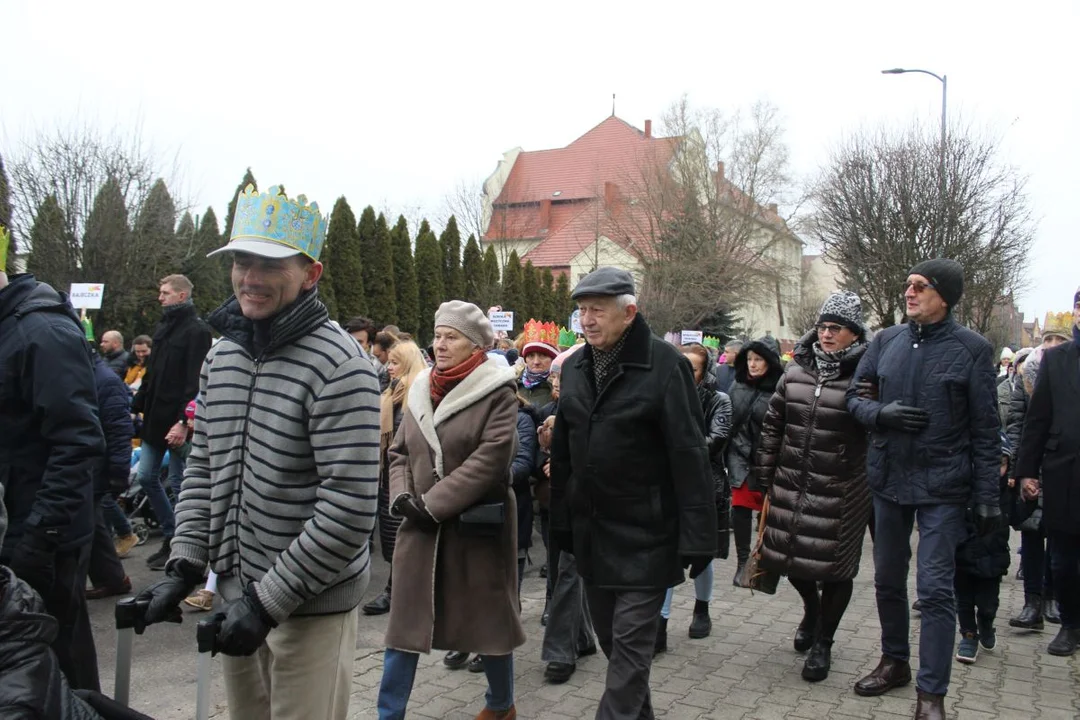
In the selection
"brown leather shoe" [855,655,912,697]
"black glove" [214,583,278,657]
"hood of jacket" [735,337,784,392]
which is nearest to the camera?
"black glove" [214,583,278,657]

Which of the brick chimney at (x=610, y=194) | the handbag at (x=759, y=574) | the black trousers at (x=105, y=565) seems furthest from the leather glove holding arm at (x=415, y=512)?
the brick chimney at (x=610, y=194)

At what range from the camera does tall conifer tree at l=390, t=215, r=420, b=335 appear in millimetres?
29359

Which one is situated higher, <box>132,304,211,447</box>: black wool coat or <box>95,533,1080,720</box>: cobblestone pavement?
<box>132,304,211,447</box>: black wool coat

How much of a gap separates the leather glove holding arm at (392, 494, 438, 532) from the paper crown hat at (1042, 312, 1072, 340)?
261 inches

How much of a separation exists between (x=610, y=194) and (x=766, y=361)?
40.3m

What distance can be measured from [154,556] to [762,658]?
5.19 meters

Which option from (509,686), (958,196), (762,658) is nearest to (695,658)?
(762,658)

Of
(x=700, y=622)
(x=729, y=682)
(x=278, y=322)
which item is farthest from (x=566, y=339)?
(x=278, y=322)

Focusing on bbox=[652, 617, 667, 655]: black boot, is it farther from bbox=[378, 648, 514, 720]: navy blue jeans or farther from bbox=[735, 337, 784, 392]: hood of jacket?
bbox=[735, 337, 784, 392]: hood of jacket

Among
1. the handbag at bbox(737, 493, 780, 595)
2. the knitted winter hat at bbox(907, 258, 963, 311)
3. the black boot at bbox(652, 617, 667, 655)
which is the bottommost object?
the black boot at bbox(652, 617, 667, 655)

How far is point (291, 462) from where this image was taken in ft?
Answer: 9.09

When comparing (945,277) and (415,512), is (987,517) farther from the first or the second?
(415,512)

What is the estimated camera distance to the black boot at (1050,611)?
6945mm

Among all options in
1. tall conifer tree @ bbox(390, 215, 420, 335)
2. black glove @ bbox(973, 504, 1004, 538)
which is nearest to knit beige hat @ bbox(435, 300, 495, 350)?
black glove @ bbox(973, 504, 1004, 538)
